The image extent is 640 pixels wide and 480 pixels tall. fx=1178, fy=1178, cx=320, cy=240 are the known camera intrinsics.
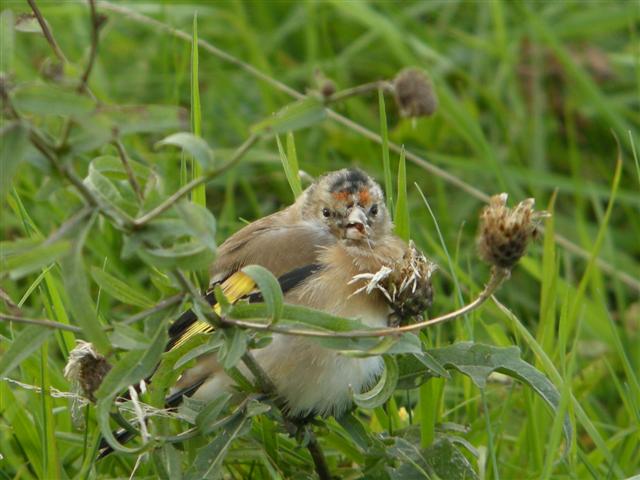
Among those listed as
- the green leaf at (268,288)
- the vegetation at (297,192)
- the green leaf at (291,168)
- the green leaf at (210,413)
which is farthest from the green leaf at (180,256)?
the green leaf at (291,168)

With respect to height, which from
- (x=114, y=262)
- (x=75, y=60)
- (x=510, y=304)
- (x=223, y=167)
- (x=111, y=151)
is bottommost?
(x=510, y=304)

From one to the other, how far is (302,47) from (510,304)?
198cm

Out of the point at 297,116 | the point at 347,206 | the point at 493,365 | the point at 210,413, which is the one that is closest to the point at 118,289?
the point at 210,413

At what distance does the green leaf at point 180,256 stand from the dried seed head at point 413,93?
46cm

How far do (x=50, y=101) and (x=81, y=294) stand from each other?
0.38 m

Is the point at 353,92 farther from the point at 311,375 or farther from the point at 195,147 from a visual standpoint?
the point at 311,375

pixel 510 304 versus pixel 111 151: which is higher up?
pixel 111 151

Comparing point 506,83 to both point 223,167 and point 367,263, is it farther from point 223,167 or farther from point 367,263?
point 223,167

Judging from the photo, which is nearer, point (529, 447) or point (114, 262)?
point (529, 447)

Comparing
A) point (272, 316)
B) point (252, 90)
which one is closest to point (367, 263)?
point (272, 316)

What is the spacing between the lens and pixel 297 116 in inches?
78.7

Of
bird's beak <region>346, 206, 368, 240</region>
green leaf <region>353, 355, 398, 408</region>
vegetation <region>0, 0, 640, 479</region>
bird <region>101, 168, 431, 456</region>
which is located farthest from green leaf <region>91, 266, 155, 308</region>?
bird's beak <region>346, 206, 368, 240</region>

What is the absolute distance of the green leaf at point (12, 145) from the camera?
1850mm

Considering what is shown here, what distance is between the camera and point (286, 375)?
3.05 meters
